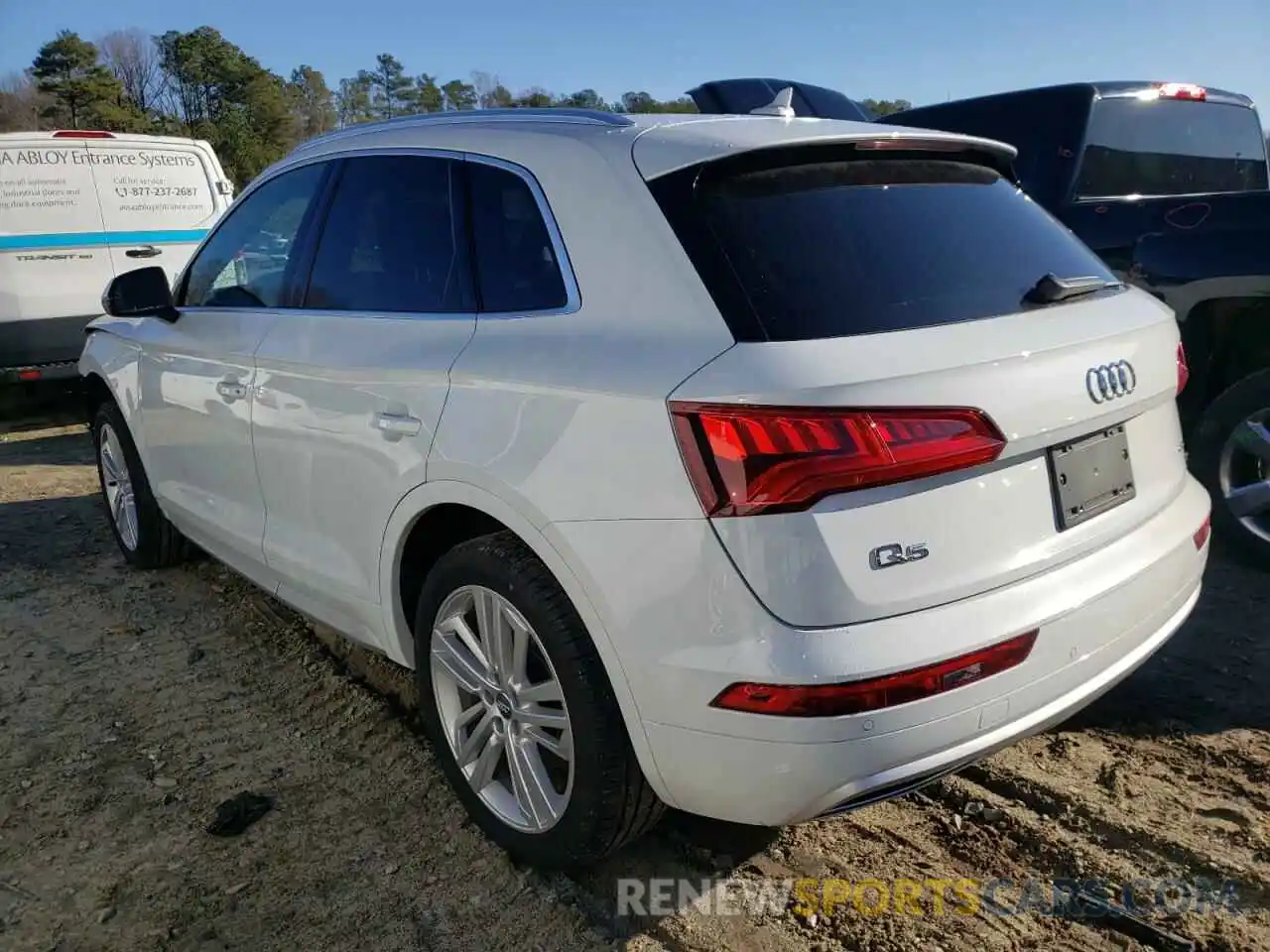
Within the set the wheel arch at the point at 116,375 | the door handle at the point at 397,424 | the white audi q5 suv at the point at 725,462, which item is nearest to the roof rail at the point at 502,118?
the white audi q5 suv at the point at 725,462

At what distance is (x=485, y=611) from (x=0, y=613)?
9.84 feet

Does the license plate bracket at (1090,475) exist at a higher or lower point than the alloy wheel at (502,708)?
higher

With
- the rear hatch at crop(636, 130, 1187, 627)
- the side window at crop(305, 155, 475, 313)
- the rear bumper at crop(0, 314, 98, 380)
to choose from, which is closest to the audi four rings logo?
the rear hatch at crop(636, 130, 1187, 627)

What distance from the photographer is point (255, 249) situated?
3.62m

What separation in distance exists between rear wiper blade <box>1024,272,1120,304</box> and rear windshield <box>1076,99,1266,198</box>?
286cm

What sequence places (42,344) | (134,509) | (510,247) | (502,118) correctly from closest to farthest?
(510,247) < (502,118) < (134,509) < (42,344)

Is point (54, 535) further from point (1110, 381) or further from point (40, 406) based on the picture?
point (1110, 381)

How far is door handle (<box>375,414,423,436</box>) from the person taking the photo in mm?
2500

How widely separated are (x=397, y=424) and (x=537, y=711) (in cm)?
79

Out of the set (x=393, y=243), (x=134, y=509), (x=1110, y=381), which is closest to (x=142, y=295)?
(x=134, y=509)

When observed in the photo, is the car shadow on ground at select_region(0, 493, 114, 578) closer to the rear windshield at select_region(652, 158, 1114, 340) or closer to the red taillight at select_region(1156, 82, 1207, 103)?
the rear windshield at select_region(652, 158, 1114, 340)

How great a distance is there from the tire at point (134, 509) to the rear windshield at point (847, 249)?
332 cm

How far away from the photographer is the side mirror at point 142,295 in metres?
3.92

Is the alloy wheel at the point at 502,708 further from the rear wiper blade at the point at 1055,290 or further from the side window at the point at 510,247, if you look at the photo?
A: the rear wiper blade at the point at 1055,290
